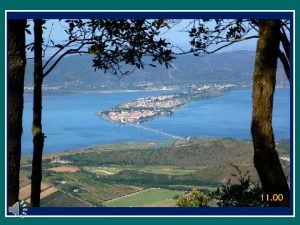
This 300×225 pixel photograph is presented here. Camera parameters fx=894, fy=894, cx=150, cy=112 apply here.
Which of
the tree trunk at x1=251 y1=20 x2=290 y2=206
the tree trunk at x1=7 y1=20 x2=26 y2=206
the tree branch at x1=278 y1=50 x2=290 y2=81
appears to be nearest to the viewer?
the tree trunk at x1=7 y1=20 x2=26 y2=206

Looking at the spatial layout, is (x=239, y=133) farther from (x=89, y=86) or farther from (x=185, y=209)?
(x=89, y=86)

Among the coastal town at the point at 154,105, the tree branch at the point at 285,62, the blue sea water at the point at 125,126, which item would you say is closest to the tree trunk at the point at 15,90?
the blue sea water at the point at 125,126

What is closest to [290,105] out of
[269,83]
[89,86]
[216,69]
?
[269,83]

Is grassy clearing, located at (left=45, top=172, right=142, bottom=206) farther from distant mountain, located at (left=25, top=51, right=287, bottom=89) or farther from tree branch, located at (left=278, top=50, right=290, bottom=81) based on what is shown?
tree branch, located at (left=278, top=50, right=290, bottom=81)

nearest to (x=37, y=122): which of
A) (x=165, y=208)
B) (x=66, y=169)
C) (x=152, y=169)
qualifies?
(x=66, y=169)

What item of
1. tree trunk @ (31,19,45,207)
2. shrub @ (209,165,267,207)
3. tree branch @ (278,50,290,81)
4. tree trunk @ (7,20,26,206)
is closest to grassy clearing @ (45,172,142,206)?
tree trunk @ (31,19,45,207)

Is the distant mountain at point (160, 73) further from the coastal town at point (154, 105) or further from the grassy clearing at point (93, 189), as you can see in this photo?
the grassy clearing at point (93, 189)

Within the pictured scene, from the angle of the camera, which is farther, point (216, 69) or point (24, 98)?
point (216, 69)
